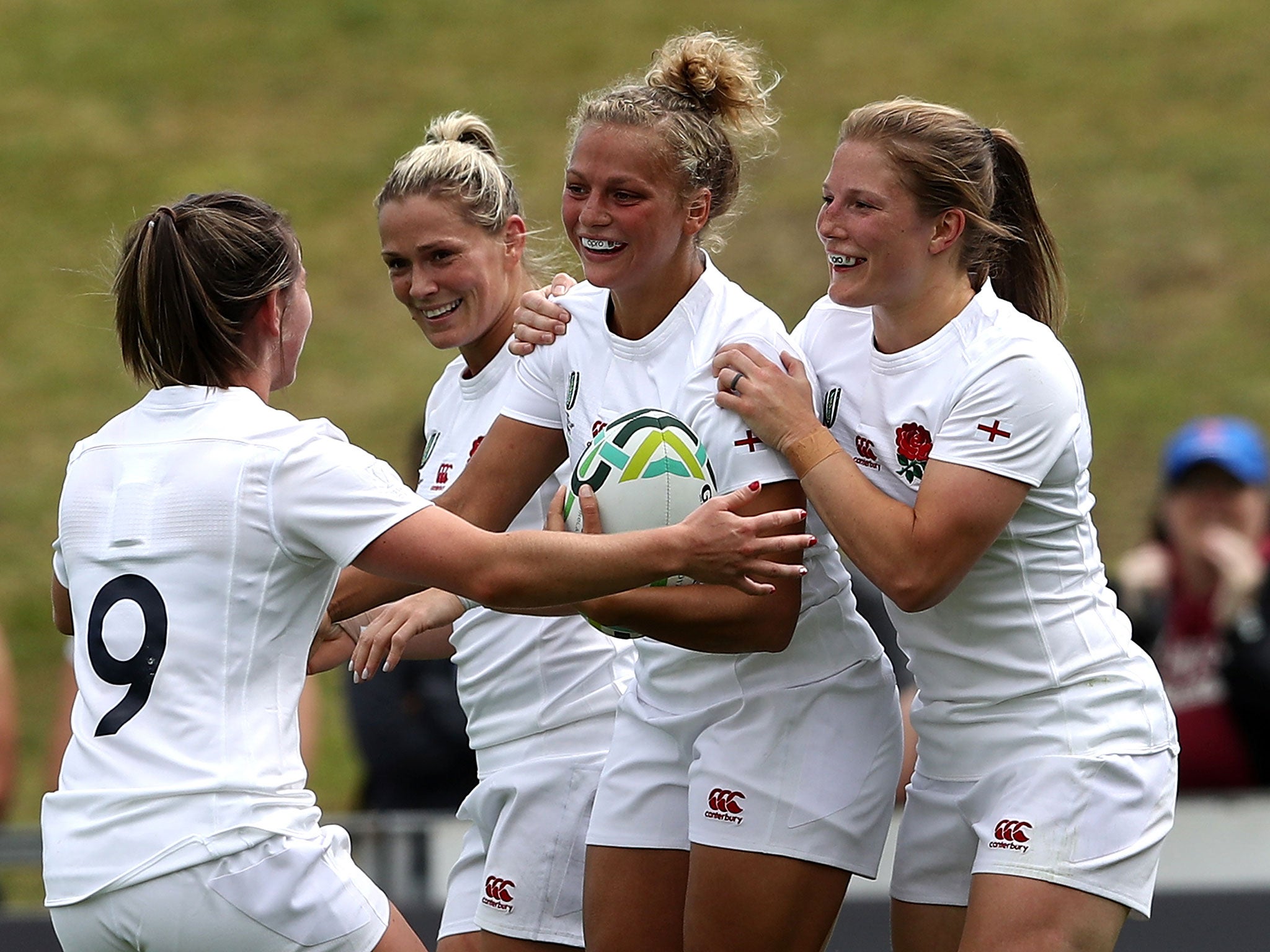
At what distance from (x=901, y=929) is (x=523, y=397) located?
4.95 ft

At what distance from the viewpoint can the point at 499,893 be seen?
13.7 feet

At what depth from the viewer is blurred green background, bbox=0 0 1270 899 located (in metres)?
12.5

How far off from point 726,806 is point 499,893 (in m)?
0.83

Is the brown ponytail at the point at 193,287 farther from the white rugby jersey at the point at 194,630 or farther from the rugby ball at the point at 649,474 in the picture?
the rugby ball at the point at 649,474

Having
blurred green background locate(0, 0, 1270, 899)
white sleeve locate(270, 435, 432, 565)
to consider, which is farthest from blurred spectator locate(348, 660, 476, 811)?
blurred green background locate(0, 0, 1270, 899)

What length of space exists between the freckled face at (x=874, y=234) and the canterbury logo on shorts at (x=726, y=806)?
42.1 inches

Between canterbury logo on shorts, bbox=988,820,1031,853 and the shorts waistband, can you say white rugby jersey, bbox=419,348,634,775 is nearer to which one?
the shorts waistband

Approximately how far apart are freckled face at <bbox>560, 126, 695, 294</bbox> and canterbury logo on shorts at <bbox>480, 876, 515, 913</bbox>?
1.47 metres

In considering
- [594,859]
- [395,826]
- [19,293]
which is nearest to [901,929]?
[594,859]

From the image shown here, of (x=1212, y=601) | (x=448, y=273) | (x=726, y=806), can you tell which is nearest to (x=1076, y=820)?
(x=726, y=806)

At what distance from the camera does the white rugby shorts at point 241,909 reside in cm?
313

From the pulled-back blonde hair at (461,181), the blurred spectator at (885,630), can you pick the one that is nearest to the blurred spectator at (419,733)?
the blurred spectator at (885,630)

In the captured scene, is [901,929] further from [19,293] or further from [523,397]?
[19,293]

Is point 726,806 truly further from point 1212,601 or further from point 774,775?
point 1212,601
